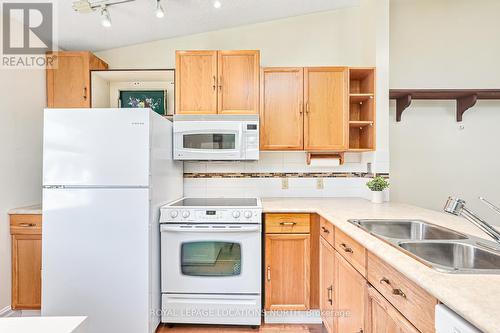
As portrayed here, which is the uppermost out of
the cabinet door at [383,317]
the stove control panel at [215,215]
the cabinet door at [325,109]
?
the cabinet door at [325,109]

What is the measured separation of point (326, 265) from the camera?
76.0 inches

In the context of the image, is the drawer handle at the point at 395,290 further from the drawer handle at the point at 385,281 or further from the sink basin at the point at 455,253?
the sink basin at the point at 455,253

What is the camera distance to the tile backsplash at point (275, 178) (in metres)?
2.80

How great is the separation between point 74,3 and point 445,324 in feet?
9.11

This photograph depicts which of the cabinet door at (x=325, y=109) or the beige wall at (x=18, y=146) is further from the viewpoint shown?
the cabinet door at (x=325, y=109)

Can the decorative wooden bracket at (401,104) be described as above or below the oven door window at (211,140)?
above

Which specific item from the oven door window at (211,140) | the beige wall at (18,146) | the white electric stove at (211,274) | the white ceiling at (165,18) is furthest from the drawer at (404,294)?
the beige wall at (18,146)

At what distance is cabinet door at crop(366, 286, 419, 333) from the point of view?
36.9 inches

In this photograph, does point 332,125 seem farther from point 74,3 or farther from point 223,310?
point 74,3

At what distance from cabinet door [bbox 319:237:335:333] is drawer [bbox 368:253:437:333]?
620mm

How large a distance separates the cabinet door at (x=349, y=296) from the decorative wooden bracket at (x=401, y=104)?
1627mm

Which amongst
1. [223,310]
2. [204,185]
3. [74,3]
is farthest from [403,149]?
[74,3]

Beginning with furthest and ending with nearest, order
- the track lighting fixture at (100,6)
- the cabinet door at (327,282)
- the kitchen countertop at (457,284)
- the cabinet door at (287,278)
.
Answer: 1. the cabinet door at (287,278)
2. the track lighting fixture at (100,6)
3. the cabinet door at (327,282)
4. the kitchen countertop at (457,284)

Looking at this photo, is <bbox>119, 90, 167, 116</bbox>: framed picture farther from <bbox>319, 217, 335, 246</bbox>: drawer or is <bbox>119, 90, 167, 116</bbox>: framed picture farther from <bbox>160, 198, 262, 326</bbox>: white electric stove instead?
<bbox>319, 217, 335, 246</bbox>: drawer
